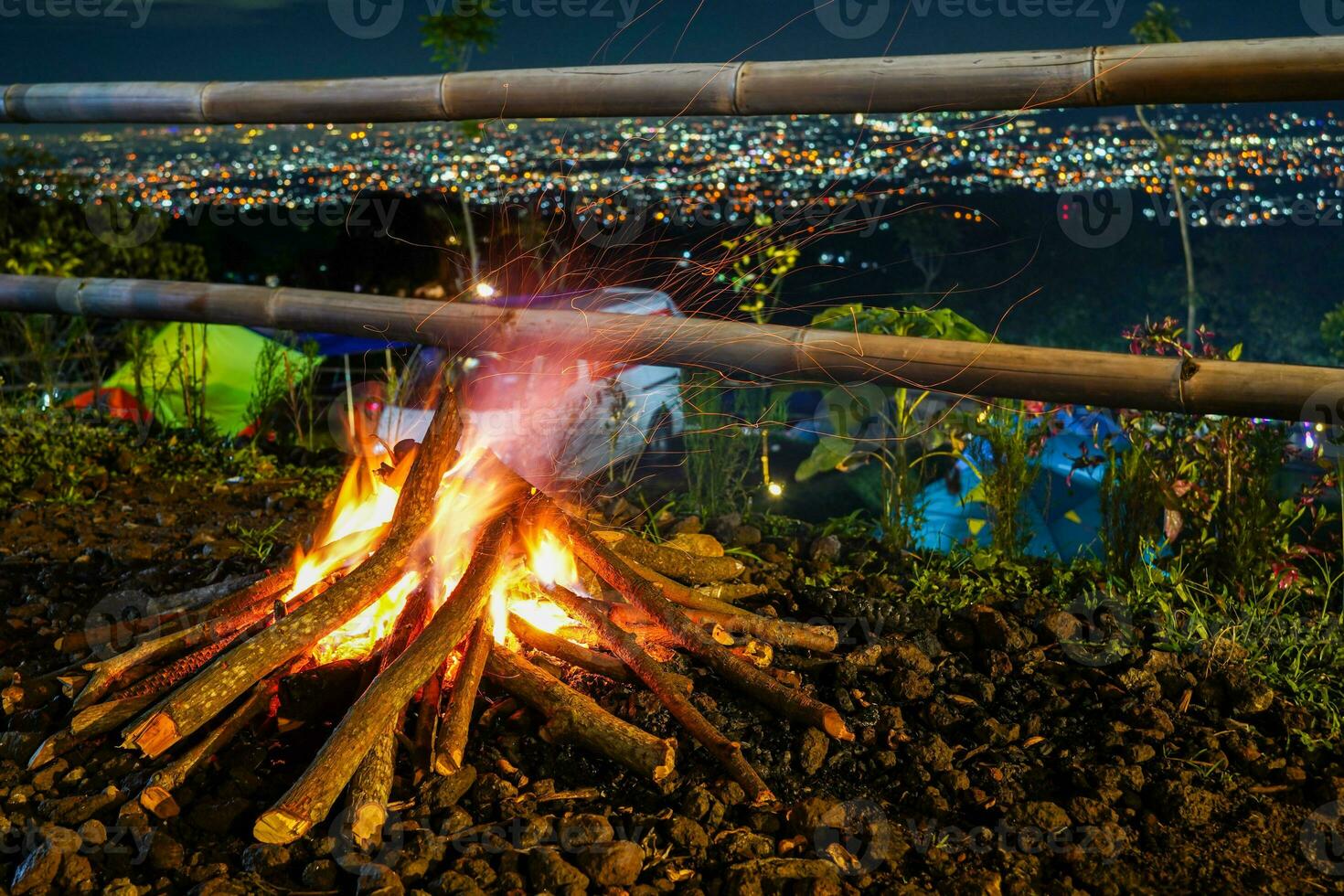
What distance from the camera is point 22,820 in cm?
196

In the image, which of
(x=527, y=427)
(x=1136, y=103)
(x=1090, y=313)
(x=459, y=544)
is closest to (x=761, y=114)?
(x=1136, y=103)

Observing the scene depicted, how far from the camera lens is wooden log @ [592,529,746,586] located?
268 cm

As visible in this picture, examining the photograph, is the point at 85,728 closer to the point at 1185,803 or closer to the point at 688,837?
the point at 688,837

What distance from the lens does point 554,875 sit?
1751 millimetres

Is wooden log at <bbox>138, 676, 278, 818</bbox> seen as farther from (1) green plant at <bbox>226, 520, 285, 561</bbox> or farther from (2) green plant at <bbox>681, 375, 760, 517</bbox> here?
(2) green plant at <bbox>681, 375, 760, 517</bbox>

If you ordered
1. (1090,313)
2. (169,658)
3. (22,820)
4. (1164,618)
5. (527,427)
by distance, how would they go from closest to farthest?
(22,820) < (169,658) < (1164,618) < (527,427) < (1090,313)

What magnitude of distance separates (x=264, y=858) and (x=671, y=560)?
1.22m

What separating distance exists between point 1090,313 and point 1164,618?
2361 centimetres

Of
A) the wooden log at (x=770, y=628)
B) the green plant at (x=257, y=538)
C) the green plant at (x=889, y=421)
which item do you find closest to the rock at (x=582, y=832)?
the wooden log at (x=770, y=628)

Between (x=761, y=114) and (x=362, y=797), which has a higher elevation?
(x=761, y=114)

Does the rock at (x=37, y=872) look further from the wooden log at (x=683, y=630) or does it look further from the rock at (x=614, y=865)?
the wooden log at (x=683, y=630)

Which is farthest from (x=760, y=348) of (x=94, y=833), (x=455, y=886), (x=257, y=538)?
(x=94, y=833)

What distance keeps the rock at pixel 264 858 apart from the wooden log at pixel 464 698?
300mm

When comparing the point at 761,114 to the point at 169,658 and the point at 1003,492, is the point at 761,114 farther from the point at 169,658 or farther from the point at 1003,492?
the point at 169,658
